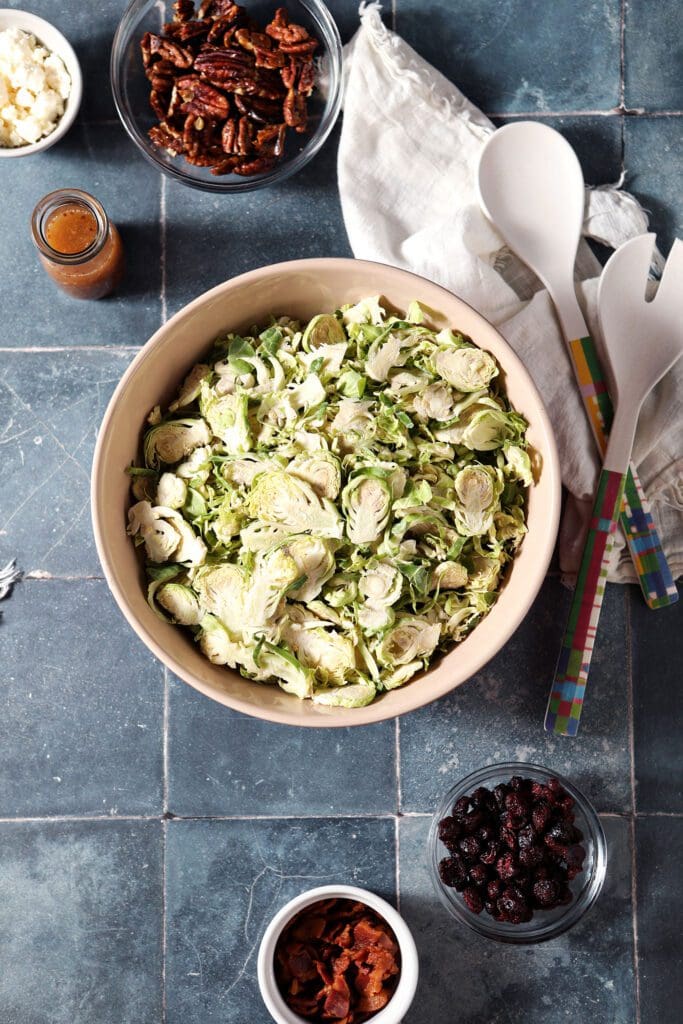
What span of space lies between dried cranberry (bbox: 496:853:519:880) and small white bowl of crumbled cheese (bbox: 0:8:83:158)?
1.37 meters

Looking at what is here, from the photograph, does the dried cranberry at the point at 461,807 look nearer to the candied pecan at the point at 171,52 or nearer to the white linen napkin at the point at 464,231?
the white linen napkin at the point at 464,231

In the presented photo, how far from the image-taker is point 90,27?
1556 millimetres

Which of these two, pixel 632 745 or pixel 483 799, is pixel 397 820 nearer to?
pixel 483 799

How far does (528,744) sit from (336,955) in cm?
47

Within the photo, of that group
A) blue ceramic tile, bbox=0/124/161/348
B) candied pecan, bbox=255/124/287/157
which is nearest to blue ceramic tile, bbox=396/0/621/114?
candied pecan, bbox=255/124/287/157

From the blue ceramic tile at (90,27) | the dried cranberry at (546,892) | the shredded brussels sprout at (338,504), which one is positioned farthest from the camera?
the blue ceramic tile at (90,27)

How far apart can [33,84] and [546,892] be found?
5.03 feet

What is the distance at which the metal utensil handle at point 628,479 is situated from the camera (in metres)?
1.49

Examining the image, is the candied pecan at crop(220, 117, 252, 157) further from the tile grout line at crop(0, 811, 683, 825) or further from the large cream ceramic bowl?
the tile grout line at crop(0, 811, 683, 825)

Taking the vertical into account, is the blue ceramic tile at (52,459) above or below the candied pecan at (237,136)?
below

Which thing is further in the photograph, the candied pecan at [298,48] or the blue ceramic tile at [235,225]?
the blue ceramic tile at [235,225]

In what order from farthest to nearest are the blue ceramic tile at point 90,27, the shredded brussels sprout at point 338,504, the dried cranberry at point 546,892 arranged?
the blue ceramic tile at point 90,27 → the dried cranberry at point 546,892 → the shredded brussels sprout at point 338,504

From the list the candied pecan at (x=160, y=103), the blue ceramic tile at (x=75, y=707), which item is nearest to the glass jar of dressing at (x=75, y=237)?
the candied pecan at (x=160, y=103)

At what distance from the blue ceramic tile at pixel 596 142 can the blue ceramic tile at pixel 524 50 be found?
26 mm
